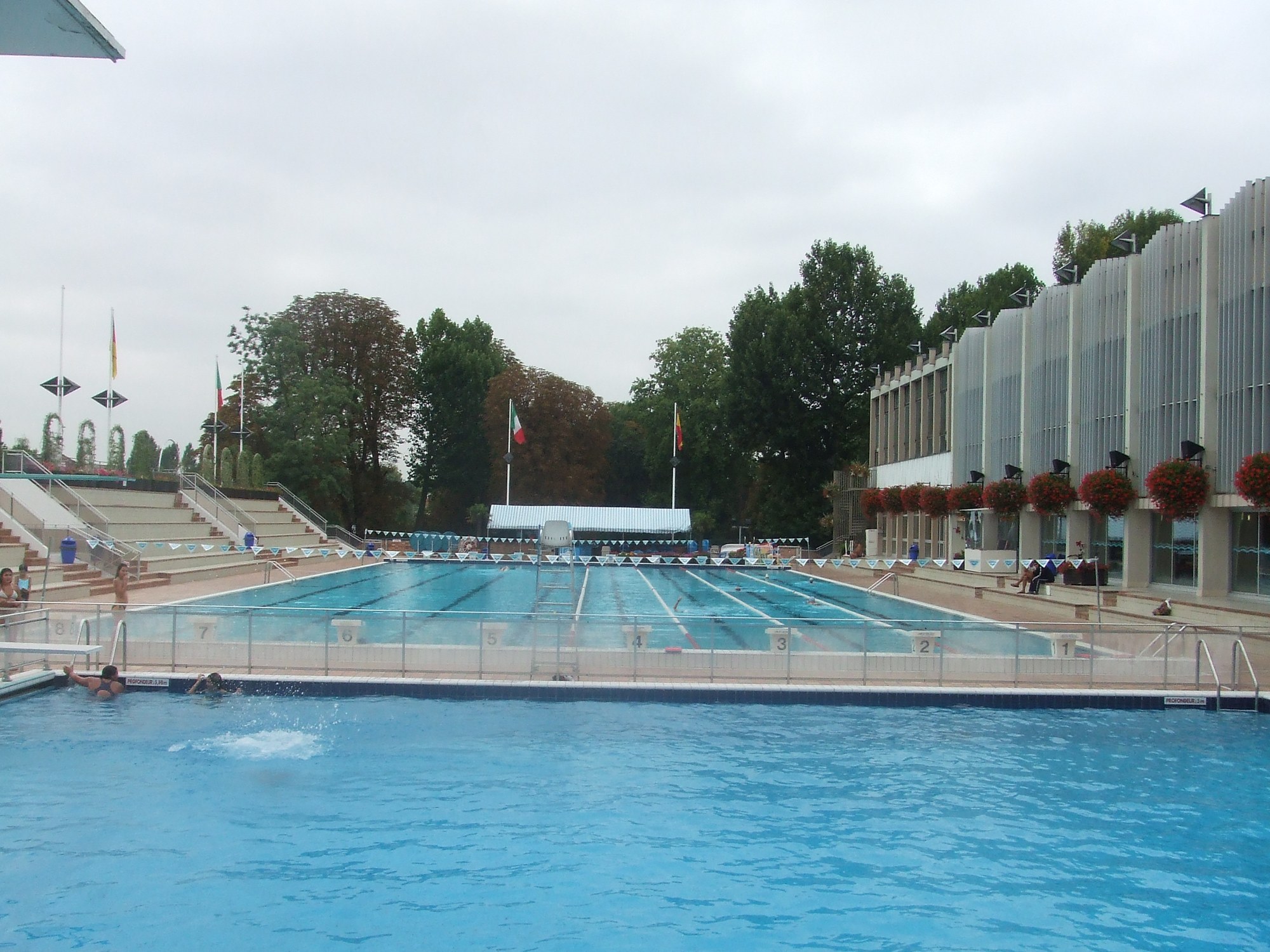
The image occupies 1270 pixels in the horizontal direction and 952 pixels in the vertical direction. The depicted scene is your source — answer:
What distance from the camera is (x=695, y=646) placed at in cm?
1479

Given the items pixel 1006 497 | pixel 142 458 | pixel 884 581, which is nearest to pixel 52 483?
pixel 142 458

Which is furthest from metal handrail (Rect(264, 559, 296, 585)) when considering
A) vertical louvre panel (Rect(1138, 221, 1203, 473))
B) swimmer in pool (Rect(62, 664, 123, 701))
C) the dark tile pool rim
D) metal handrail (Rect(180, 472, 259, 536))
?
vertical louvre panel (Rect(1138, 221, 1203, 473))

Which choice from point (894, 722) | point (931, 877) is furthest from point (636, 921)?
point (894, 722)

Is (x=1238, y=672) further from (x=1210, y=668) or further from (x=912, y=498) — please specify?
(x=912, y=498)

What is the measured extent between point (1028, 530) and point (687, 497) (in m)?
39.7

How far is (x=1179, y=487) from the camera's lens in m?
23.0

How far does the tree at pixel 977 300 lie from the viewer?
6109 cm

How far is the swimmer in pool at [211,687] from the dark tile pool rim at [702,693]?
101 mm

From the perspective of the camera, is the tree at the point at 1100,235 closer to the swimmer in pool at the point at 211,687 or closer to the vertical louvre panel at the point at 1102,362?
the vertical louvre panel at the point at 1102,362

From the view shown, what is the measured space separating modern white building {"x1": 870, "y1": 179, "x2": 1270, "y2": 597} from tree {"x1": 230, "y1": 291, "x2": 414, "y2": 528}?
34.1 metres

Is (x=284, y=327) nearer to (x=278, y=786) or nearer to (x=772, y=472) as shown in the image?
(x=772, y=472)

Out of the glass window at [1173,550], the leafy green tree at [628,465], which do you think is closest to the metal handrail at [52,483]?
the glass window at [1173,550]

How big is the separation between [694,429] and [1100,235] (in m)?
A: 28.8

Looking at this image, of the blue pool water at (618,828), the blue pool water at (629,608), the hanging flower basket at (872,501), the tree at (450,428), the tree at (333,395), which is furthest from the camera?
the tree at (450,428)
